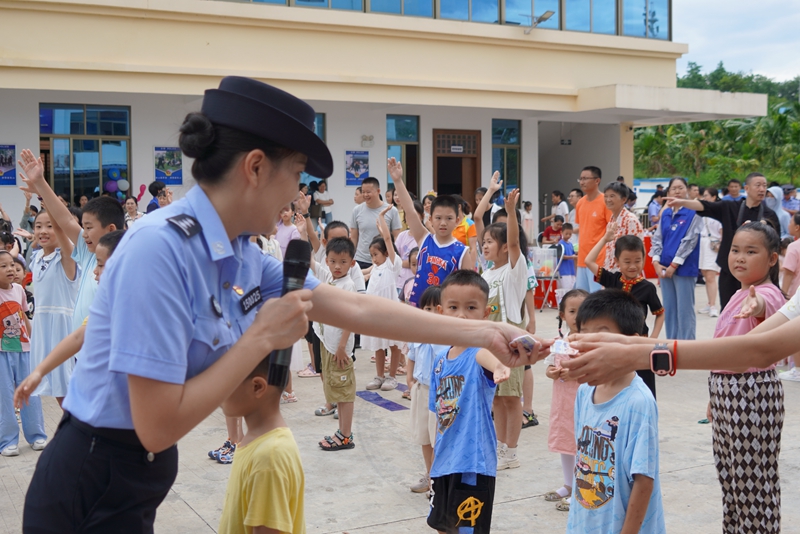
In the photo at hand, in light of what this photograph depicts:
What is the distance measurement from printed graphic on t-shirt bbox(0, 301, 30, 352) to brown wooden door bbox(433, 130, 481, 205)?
15.5m

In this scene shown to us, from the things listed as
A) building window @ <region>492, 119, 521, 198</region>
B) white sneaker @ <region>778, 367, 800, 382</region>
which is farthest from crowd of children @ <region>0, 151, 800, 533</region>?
building window @ <region>492, 119, 521, 198</region>

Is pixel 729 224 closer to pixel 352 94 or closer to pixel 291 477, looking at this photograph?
pixel 291 477

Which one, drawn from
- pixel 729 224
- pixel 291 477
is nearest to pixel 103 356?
pixel 291 477

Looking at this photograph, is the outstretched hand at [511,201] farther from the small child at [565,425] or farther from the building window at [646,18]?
the building window at [646,18]

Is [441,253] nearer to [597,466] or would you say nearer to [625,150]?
[597,466]

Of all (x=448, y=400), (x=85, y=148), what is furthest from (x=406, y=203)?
(x=85, y=148)

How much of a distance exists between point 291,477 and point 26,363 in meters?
4.33

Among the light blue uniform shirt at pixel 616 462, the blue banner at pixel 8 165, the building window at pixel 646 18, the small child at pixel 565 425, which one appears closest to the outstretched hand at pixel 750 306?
the small child at pixel 565 425

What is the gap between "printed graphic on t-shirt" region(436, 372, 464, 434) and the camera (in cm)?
379

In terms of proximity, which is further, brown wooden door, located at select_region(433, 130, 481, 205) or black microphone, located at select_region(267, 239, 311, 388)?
brown wooden door, located at select_region(433, 130, 481, 205)

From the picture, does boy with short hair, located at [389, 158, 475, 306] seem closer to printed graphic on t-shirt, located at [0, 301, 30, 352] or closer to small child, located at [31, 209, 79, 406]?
small child, located at [31, 209, 79, 406]

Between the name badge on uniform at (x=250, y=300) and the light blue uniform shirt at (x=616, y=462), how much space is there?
5.45 feet

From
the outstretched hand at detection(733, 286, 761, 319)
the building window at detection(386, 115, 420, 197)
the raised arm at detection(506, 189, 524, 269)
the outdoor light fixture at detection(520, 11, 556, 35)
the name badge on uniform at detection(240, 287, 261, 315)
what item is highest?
the outdoor light fixture at detection(520, 11, 556, 35)

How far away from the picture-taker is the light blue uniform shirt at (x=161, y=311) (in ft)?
5.48
